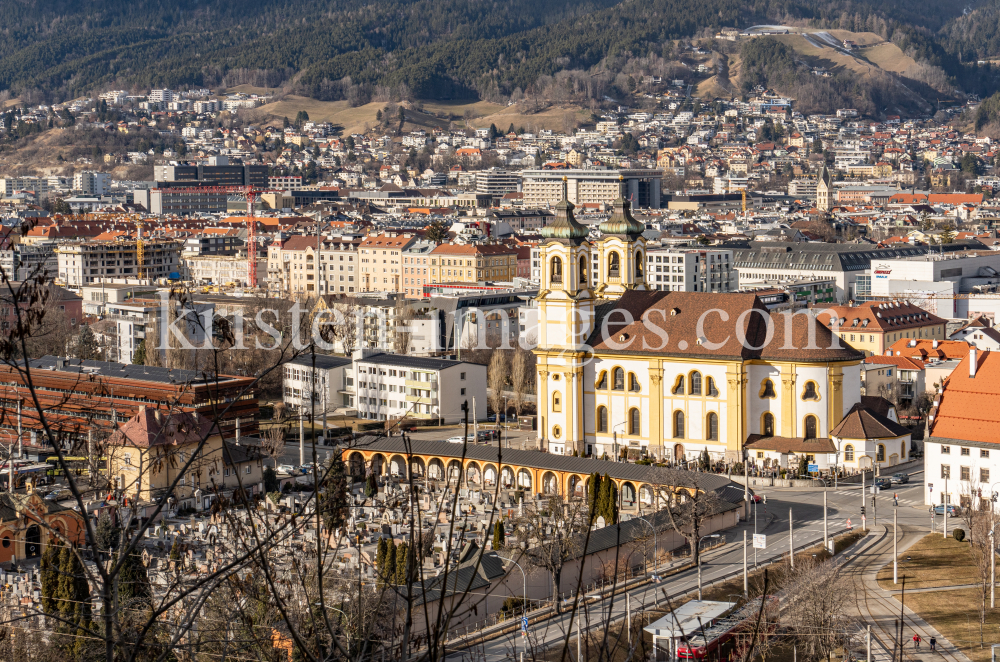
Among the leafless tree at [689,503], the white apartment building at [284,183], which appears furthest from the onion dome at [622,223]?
the white apartment building at [284,183]

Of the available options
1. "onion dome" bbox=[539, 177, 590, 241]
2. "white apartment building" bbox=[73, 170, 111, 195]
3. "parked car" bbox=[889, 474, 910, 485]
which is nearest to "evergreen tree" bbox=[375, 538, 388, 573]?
"onion dome" bbox=[539, 177, 590, 241]

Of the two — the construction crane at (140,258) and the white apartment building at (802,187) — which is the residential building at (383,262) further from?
the white apartment building at (802,187)

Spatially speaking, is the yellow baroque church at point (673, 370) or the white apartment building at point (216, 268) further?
the white apartment building at point (216, 268)

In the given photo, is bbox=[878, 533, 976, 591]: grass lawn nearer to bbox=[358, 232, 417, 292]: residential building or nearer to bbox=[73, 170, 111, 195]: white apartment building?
bbox=[358, 232, 417, 292]: residential building

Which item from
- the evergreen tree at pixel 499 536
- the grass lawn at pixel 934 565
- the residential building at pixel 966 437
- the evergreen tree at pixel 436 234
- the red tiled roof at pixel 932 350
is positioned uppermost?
the evergreen tree at pixel 436 234

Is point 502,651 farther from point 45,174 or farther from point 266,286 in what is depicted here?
point 45,174

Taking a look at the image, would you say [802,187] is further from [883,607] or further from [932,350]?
[883,607]
